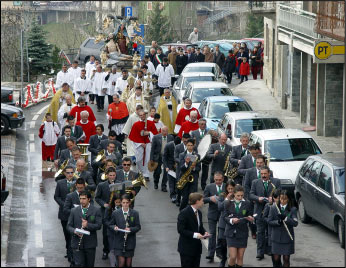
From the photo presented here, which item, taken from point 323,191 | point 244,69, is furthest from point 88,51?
point 323,191

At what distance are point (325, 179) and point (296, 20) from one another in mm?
16755

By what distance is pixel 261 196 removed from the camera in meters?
16.0

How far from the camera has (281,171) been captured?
1955 cm

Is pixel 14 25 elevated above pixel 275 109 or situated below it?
above

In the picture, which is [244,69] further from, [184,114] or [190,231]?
[190,231]

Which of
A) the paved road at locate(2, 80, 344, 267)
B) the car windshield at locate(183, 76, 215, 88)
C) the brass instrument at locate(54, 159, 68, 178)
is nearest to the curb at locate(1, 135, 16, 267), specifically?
the paved road at locate(2, 80, 344, 267)

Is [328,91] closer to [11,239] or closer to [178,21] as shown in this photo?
[11,239]

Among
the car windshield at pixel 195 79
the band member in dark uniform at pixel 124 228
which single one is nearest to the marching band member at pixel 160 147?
the band member in dark uniform at pixel 124 228

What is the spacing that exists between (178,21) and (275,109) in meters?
27.6

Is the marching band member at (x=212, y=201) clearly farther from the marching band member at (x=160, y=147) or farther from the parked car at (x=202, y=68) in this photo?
the parked car at (x=202, y=68)

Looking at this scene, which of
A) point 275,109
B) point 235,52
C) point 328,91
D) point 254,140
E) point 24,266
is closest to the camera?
point 24,266

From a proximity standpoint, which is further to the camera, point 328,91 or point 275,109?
point 275,109

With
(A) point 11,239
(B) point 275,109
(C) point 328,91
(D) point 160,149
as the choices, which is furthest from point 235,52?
(A) point 11,239

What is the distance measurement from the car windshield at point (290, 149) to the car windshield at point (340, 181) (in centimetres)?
317
